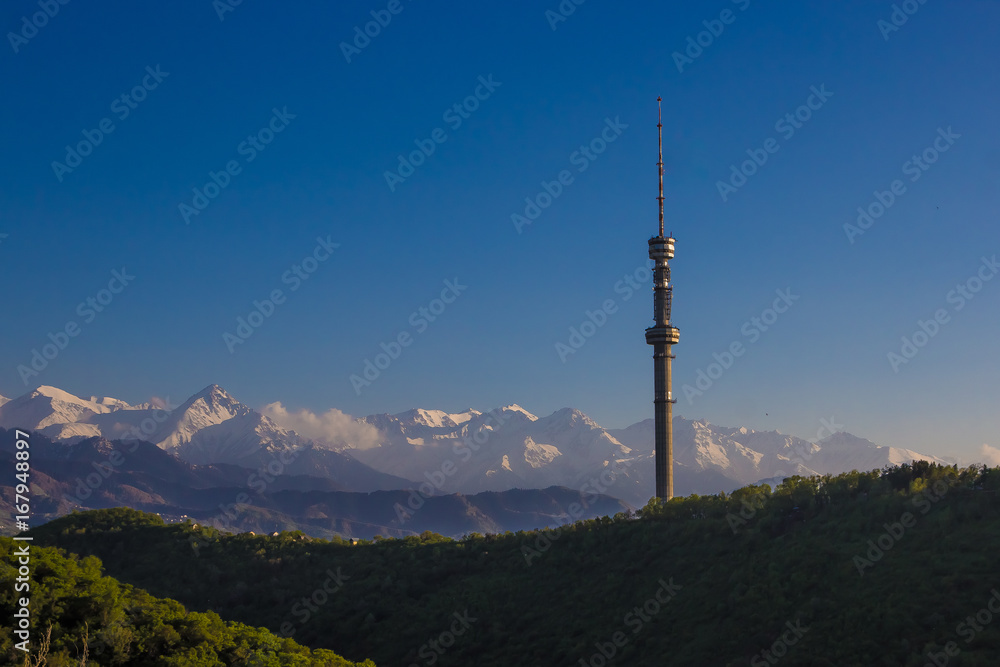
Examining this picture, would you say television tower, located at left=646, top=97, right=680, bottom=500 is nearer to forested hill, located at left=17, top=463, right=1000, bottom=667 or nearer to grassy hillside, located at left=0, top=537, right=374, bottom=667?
forested hill, located at left=17, top=463, right=1000, bottom=667

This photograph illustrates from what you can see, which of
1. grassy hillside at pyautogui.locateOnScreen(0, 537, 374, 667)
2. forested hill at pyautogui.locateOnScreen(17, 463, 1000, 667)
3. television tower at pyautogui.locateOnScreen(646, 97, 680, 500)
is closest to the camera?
grassy hillside at pyautogui.locateOnScreen(0, 537, 374, 667)

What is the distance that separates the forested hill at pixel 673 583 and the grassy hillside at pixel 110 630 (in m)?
27.0

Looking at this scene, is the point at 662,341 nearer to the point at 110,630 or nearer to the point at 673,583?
the point at 673,583

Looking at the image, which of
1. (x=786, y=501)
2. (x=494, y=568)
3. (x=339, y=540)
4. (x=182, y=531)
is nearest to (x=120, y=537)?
(x=182, y=531)

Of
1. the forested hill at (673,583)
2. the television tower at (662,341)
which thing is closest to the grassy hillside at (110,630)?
the forested hill at (673,583)

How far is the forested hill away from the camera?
4844 cm

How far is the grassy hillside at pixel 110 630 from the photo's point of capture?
3041 cm

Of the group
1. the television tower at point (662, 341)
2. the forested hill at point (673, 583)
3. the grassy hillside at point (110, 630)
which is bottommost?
the grassy hillside at point (110, 630)

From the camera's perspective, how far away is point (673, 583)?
2462 inches

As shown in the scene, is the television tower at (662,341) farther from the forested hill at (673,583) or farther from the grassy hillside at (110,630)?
the grassy hillside at (110,630)

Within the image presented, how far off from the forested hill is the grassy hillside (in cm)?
2703

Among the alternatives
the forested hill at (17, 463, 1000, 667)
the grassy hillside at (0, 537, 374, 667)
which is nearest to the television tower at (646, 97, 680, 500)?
the forested hill at (17, 463, 1000, 667)

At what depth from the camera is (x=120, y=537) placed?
97188mm

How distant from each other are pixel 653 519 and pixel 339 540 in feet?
116
